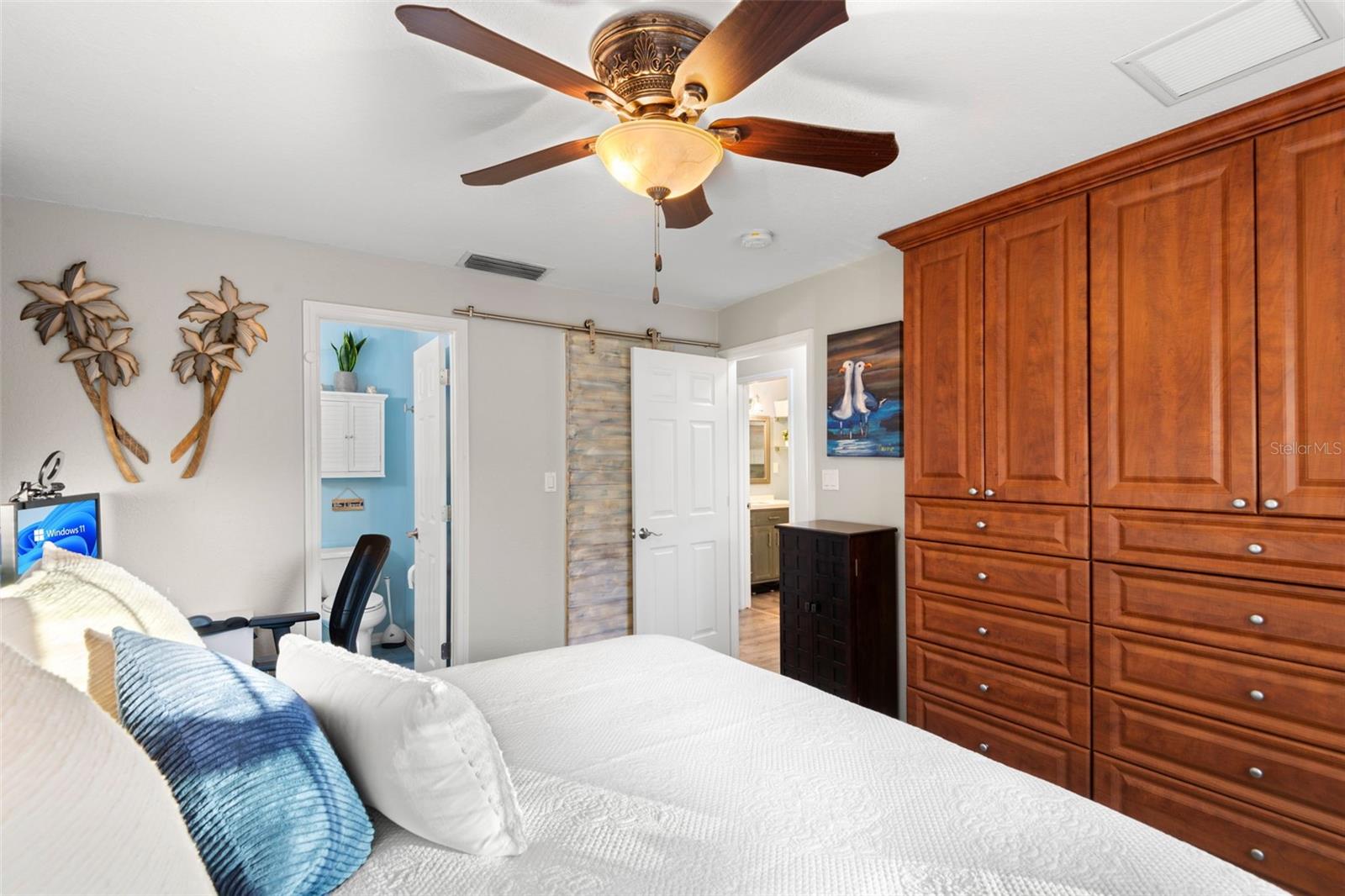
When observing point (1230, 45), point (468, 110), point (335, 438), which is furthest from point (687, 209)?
point (335, 438)

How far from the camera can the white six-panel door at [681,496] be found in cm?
409

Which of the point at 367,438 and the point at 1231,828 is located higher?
the point at 367,438

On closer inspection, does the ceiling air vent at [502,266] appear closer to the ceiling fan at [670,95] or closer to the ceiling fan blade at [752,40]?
the ceiling fan at [670,95]

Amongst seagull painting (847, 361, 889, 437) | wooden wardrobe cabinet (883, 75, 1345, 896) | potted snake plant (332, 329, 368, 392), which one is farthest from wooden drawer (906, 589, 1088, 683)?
potted snake plant (332, 329, 368, 392)

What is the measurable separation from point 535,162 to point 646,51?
16.7 inches

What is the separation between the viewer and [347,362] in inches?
199

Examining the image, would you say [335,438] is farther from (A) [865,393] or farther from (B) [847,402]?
(A) [865,393]

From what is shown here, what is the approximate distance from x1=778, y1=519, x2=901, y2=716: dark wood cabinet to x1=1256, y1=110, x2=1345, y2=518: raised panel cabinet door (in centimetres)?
158

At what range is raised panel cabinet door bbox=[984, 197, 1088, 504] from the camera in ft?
7.66

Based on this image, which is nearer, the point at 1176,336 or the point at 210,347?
the point at 1176,336

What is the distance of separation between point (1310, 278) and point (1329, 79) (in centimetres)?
54

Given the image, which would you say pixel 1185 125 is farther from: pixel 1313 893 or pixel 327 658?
pixel 327 658

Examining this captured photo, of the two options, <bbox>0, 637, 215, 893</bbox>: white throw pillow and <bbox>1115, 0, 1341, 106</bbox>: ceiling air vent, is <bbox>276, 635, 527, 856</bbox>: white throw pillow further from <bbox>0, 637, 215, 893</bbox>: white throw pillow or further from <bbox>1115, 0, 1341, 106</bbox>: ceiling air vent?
<bbox>1115, 0, 1341, 106</bbox>: ceiling air vent

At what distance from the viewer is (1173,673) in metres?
2.07
